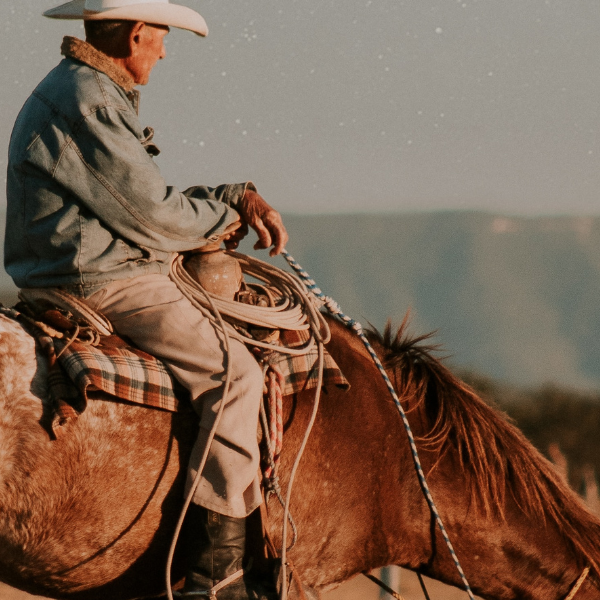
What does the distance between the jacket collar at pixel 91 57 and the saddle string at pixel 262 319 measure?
724 mm

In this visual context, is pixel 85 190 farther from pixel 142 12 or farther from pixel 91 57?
pixel 142 12

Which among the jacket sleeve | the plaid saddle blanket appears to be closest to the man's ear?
the jacket sleeve

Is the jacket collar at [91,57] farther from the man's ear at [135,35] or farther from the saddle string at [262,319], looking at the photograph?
the saddle string at [262,319]

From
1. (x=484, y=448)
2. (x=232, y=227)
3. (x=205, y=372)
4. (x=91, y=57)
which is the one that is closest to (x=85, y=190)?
(x=91, y=57)

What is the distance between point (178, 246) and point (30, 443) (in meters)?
0.88

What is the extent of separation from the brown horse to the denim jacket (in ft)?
1.06

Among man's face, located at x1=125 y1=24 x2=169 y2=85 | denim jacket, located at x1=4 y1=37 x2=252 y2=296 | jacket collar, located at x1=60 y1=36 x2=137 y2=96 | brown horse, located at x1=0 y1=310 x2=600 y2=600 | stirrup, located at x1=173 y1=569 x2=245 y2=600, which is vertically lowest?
stirrup, located at x1=173 y1=569 x2=245 y2=600

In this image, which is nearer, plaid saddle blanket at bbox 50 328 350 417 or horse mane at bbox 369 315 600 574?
plaid saddle blanket at bbox 50 328 350 417

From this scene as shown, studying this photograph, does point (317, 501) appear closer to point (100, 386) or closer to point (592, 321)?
point (100, 386)

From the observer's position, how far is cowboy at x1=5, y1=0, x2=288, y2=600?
300 cm

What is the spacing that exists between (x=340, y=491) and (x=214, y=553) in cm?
57

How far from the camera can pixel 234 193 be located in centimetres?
340

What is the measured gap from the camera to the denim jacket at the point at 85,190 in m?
2.99

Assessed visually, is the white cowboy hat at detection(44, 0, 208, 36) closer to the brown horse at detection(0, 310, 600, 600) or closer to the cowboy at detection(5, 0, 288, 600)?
the cowboy at detection(5, 0, 288, 600)
